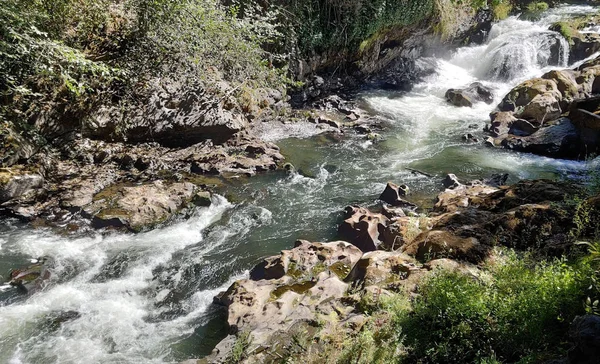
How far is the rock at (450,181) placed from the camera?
34.4 ft

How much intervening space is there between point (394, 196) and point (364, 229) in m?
2.02

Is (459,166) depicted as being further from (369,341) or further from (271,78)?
(369,341)

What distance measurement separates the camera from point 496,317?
3689 mm

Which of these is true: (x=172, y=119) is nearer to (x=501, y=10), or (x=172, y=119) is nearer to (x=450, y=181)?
(x=450, y=181)

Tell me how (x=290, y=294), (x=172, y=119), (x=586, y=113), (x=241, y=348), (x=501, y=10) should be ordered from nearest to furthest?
(x=241, y=348) → (x=290, y=294) → (x=172, y=119) → (x=586, y=113) → (x=501, y=10)

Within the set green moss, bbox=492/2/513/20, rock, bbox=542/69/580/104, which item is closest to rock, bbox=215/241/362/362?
rock, bbox=542/69/580/104

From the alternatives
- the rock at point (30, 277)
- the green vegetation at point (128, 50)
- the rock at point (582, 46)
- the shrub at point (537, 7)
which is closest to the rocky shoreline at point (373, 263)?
the rock at point (30, 277)

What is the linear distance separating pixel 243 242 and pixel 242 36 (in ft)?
20.3

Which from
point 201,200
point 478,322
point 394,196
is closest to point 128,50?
point 201,200

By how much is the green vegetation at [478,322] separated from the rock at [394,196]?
204 inches

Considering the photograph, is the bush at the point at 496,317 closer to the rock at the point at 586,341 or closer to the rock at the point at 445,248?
the rock at the point at 586,341

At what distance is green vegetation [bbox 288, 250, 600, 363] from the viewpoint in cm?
341

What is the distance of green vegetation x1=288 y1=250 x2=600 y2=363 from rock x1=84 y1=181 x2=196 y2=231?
5333 millimetres

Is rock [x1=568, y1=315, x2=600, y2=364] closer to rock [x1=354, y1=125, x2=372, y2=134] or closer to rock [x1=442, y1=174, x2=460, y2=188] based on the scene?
rock [x1=442, y1=174, x2=460, y2=188]
